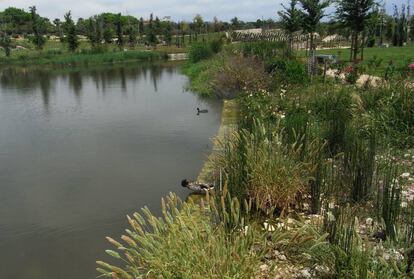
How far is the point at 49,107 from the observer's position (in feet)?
56.0

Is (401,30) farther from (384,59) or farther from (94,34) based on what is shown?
(94,34)

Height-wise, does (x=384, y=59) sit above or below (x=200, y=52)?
below

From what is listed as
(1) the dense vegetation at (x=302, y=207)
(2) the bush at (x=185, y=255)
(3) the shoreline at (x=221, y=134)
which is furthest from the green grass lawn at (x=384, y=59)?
(2) the bush at (x=185, y=255)

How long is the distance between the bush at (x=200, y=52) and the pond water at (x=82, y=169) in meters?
13.1

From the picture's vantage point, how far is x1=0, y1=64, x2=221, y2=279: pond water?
5752 mm

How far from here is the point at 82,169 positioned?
8844 millimetres

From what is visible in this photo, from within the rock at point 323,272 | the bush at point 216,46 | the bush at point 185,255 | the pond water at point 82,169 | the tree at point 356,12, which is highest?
the tree at point 356,12

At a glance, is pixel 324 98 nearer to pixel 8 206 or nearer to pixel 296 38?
pixel 8 206

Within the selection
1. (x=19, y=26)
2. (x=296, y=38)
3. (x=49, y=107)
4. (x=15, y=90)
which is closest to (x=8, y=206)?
(x=49, y=107)

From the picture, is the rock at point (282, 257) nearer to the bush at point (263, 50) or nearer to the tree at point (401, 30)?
the bush at point (263, 50)

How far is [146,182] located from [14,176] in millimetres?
2951

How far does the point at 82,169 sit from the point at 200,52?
23.6m

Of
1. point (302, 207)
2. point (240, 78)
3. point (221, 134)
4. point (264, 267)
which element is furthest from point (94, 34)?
point (264, 267)

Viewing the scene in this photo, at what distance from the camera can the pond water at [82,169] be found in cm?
575
